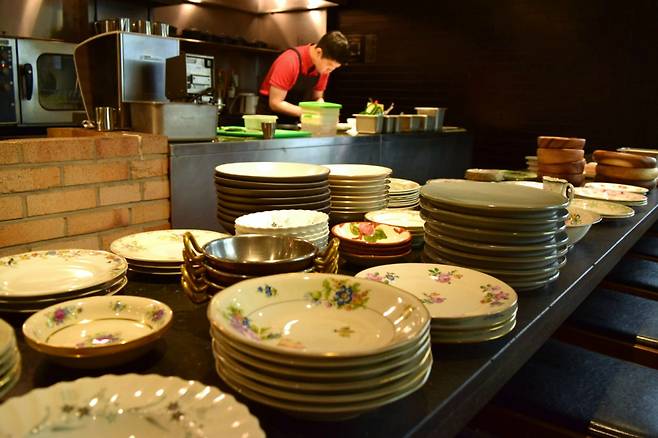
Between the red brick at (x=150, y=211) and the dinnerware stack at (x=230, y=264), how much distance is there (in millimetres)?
1955

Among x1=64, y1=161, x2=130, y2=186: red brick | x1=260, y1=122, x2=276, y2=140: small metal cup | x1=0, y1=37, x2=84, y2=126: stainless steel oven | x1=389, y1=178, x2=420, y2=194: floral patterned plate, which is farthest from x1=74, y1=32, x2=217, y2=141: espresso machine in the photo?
x1=389, y1=178, x2=420, y2=194: floral patterned plate

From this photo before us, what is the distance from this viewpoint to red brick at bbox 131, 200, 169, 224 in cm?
288

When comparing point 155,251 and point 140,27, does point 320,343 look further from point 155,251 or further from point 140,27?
point 140,27

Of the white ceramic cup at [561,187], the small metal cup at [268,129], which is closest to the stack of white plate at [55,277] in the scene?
the white ceramic cup at [561,187]

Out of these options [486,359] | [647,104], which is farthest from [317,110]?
[647,104]

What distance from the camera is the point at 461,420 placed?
837 mm

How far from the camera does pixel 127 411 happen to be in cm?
66

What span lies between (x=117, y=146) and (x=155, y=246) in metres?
1.55

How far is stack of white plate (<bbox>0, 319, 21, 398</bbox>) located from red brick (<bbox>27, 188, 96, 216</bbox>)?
1813mm

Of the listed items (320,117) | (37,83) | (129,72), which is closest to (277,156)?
(320,117)

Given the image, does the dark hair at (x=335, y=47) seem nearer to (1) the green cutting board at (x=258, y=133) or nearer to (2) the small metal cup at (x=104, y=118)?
(1) the green cutting board at (x=258, y=133)

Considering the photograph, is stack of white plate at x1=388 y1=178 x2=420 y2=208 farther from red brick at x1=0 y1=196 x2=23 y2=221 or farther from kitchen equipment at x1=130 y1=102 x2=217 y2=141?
red brick at x1=0 y1=196 x2=23 y2=221

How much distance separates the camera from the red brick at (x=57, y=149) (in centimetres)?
232

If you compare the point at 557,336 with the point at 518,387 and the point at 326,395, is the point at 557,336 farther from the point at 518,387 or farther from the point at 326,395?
the point at 326,395
